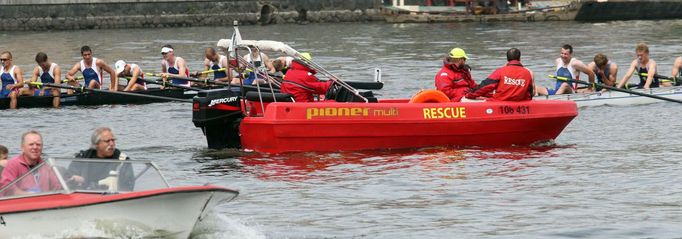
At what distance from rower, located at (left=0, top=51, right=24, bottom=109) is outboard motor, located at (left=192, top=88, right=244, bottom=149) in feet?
26.6

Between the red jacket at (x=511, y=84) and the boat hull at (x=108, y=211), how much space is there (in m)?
8.36

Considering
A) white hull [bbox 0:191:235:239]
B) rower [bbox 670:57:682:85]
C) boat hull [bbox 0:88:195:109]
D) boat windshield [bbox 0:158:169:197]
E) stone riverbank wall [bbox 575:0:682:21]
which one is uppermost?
boat windshield [bbox 0:158:169:197]

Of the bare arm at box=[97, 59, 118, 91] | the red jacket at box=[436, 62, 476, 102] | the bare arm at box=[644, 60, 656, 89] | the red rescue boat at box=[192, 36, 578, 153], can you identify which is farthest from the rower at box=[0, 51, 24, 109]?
the bare arm at box=[644, 60, 656, 89]

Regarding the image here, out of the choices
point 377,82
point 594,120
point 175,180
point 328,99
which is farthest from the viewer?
point 594,120

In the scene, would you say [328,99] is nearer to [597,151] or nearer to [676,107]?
[597,151]

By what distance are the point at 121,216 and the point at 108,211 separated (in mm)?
129

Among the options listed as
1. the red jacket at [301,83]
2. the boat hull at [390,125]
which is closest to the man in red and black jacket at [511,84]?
the boat hull at [390,125]

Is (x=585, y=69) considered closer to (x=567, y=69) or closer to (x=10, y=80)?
(x=567, y=69)

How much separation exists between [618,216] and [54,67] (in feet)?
47.4

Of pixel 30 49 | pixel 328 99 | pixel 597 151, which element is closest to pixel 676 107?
pixel 597 151

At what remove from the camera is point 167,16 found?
201ft

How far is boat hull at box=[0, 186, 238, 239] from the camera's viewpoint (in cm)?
1223

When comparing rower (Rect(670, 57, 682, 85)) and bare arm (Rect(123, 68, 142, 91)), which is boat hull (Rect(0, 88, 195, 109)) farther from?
rower (Rect(670, 57, 682, 85))

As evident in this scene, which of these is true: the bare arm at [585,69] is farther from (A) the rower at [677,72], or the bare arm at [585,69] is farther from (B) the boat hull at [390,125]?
(B) the boat hull at [390,125]
